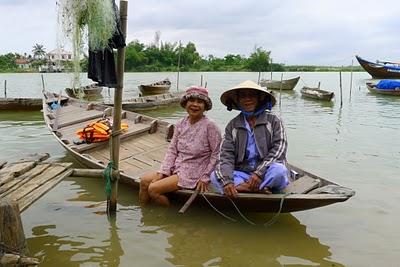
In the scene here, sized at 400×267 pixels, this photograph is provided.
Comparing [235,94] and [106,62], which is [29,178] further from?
[235,94]

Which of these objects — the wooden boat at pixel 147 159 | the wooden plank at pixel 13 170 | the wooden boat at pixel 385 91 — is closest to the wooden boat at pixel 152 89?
the wooden boat at pixel 147 159

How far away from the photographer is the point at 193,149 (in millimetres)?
4043

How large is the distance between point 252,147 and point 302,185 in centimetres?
75

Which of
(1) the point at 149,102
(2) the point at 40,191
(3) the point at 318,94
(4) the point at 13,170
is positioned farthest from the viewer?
(3) the point at 318,94

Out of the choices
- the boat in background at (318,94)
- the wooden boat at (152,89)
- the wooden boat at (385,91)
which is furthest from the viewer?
the wooden boat at (385,91)

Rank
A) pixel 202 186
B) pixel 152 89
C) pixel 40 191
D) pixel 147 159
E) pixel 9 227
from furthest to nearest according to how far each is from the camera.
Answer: pixel 152 89 → pixel 147 159 → pixel 202 186 → pixel 40 191 → pixel 9 227

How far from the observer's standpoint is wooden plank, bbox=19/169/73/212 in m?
2.91

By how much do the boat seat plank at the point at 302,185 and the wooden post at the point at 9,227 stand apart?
239 centimetres

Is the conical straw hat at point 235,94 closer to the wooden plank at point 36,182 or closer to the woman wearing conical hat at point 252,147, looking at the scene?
the woman wearing conical hat at point 252,147

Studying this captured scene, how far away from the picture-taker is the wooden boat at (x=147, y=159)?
364 cm

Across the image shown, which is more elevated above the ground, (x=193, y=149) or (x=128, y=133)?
(x=193, y=149)

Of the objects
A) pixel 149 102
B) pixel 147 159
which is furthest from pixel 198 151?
pixel 149 102

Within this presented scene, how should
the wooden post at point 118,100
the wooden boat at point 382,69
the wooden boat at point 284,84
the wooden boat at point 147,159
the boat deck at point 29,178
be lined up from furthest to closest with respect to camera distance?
the wooden boat at point 382,69
the wooden boat at point 284,84
the wooden post at point 118,100
the wooden boat at point 147,159
the boat deck at point 29,178

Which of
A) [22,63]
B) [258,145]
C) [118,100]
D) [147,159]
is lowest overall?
[147,159]
